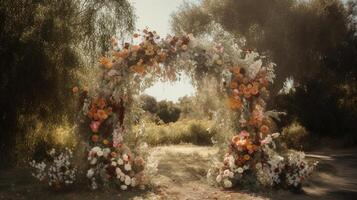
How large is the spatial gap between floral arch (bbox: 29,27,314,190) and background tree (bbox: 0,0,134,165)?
216 centimetres

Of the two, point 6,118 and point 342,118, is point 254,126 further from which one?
point 342,118

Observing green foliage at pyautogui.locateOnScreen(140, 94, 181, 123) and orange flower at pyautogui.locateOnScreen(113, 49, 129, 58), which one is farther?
green foliage at pyautogui.locateOnScreen(140, 94, 181, 123)

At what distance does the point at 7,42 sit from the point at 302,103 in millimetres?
16813

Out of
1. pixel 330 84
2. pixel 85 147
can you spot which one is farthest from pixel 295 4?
pixel 85 147

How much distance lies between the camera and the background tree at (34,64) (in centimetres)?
1013

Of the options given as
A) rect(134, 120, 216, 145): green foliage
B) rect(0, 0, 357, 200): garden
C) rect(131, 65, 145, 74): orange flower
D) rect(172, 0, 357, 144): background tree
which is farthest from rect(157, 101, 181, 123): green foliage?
rect(131, 65, 145, 74): orange flower

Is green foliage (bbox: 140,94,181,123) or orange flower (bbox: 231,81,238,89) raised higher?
green foliage (bbox: 140,94,181,123)

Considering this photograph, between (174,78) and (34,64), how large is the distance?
3.40 m

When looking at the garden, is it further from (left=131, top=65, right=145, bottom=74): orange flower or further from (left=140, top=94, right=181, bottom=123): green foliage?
(left=140, top=94, right=181, bottom=123): green foliage

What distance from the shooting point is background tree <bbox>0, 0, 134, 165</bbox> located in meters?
10.1

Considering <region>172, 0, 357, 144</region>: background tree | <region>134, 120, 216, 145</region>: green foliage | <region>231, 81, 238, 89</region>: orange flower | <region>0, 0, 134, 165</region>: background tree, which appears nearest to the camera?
<region>231, 81, 238, 89</region>: orange flower

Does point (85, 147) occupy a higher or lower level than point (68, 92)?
lower

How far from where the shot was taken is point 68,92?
37.6 feet

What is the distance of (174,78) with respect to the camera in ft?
31.2
